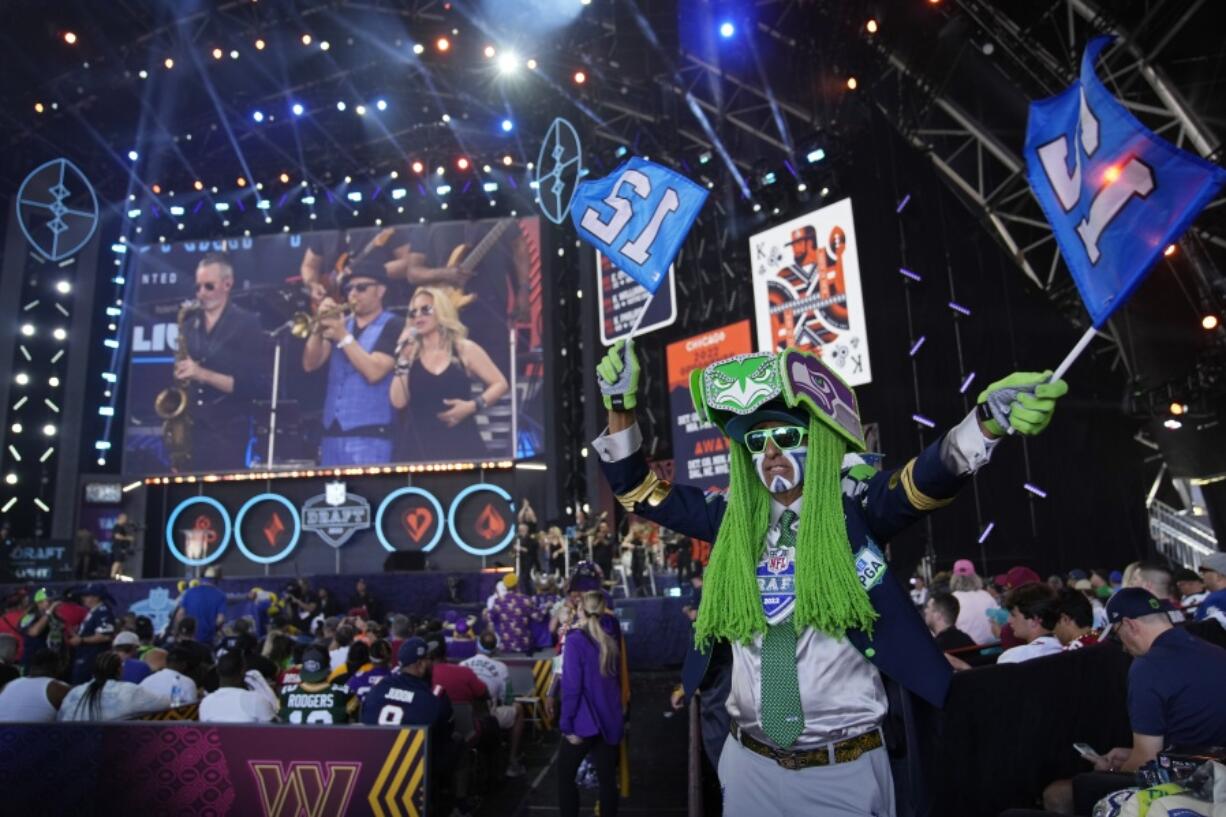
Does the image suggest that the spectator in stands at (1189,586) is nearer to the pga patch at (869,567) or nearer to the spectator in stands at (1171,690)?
the spectator in stands at (1171,690)

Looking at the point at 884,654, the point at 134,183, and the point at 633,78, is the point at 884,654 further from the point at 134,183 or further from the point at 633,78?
the point at 134,183

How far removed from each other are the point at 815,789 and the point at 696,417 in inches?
611

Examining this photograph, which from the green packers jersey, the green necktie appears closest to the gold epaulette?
the green necktie

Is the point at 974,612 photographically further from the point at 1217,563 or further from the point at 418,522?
the point at 418,522

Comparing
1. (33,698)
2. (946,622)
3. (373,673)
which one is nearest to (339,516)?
(373,673)

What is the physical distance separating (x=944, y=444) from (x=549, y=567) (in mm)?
16109

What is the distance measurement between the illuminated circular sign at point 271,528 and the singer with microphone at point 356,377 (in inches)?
102

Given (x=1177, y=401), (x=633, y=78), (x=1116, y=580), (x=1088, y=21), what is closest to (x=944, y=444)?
(x=1116, y=580)

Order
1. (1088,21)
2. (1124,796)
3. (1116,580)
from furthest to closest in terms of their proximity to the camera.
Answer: (1088,21) < (1116,580) < (1124,796)

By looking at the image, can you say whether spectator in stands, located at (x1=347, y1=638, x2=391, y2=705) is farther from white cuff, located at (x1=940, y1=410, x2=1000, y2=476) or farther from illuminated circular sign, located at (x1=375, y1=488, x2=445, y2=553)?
illuminated circular sign, located at (x1=375, y1=488, x2=445, y2=553)

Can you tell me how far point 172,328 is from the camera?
76.3 ft

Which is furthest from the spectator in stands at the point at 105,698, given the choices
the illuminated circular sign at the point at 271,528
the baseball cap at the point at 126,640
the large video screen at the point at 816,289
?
the illuminated circular sign at the point at 271,528

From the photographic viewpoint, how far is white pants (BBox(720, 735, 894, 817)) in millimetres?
2408

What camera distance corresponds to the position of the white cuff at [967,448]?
2.31 metres
